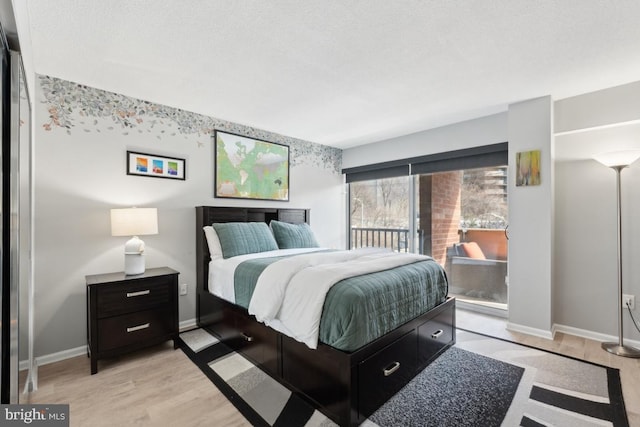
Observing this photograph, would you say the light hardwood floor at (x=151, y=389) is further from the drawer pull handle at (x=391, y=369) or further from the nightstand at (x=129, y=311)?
the drawer pull handle at (x=391, y=369)

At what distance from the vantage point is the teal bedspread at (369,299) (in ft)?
5.72

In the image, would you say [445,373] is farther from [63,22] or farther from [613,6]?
[63,22]

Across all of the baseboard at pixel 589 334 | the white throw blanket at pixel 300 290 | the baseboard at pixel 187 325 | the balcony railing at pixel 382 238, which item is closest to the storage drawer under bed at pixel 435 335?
the white throw blanket at pixel 300 290

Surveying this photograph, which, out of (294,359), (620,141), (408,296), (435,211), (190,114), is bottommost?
(294,359)

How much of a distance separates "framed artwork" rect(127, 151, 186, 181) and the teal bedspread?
54.4 inches

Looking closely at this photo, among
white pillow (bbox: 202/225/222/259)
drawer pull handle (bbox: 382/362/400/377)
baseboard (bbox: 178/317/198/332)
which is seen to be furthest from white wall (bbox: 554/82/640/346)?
baseboard (bbox: 178/317/198/332)

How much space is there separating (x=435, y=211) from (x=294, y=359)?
2999 millimetres

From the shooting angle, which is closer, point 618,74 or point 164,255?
point 618,74

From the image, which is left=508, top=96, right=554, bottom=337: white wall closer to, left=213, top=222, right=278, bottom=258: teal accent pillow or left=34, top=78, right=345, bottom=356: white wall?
left=213, top=222, right=278, bottom=258: teal accent pillow

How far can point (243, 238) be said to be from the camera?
316 cm

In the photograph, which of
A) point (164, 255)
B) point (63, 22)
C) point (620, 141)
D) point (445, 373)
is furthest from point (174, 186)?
point (620, 141)

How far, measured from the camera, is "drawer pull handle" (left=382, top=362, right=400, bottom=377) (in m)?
1.90

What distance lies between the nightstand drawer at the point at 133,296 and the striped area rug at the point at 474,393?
571mm

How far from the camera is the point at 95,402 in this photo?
1936 mm
